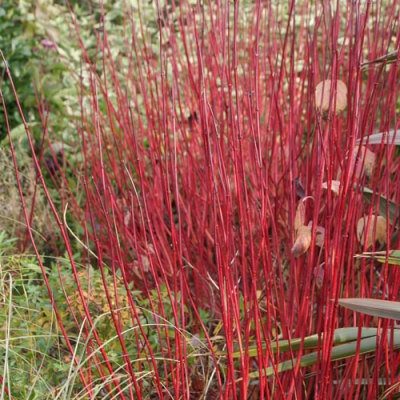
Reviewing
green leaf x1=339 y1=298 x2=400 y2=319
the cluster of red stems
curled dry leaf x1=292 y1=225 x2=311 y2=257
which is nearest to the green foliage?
the cluster of red stems

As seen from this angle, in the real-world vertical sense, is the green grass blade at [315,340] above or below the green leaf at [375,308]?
below

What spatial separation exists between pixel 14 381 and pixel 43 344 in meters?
0.22

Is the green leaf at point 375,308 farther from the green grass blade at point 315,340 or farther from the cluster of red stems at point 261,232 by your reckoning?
the green grass blade at point 315,340

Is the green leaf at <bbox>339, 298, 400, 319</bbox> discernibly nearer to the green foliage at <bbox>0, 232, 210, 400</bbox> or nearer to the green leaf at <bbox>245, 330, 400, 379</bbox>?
the green leaf at <bbox>245, 330, 400, 379</bbox>

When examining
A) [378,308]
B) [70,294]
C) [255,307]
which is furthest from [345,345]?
[70,294]

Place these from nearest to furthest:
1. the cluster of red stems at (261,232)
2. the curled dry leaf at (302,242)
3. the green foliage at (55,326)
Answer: the cluster of red stems at (261,232) < the curled dry leaf at (302,242) < the green foliage at (55,326)

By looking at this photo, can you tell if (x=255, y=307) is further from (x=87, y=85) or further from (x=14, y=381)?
(x=87, y=85)

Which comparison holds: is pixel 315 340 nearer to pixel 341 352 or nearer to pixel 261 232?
pixel 341 352

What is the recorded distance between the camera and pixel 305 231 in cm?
174

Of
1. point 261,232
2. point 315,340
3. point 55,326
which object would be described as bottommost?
point 55,326

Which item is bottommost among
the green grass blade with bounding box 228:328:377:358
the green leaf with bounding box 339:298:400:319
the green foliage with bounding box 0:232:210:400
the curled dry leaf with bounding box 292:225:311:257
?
the green foliage with bounding box 0:232:210:400

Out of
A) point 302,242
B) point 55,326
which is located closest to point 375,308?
point 302,242

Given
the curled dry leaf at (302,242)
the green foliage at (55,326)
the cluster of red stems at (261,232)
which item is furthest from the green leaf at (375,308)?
the green foliage at (55,326)

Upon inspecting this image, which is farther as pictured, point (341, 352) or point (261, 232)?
point (341, 352)
